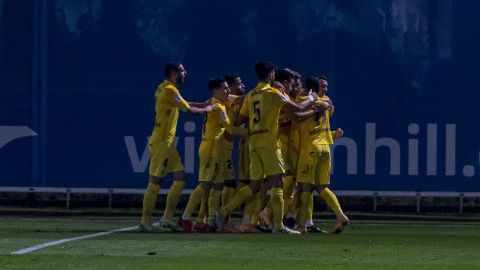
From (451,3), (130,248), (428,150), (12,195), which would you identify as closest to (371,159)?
(428,150)

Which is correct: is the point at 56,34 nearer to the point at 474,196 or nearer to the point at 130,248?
the point at 474,196

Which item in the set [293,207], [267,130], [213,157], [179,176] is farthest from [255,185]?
[293,207]

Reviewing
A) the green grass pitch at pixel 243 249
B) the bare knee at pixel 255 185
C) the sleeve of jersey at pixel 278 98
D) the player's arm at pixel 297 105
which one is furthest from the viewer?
the bare knee at pixel 255 185

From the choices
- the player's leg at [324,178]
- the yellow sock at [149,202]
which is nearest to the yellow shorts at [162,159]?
the yellow sock at [149,202]

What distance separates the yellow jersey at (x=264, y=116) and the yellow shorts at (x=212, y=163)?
2.93 feet

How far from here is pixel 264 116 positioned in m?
17.2

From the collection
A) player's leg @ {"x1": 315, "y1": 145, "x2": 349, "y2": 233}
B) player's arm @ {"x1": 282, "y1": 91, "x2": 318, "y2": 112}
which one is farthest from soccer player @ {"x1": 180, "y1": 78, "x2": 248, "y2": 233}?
player's leg @ {"x1": 315, "y1": 145, "x2": 349, "y2": 233}

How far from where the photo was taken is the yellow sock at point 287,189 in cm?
1855

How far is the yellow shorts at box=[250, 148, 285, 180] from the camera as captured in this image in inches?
674

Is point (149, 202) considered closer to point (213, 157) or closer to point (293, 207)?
point (213, 157)

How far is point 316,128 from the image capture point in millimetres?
18031

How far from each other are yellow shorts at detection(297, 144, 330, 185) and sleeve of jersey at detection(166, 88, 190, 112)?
182 centimetres

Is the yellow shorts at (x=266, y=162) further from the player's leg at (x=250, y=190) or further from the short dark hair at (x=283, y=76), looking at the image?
the short dark hair at (x=283, y=76)

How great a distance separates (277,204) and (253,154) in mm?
708
